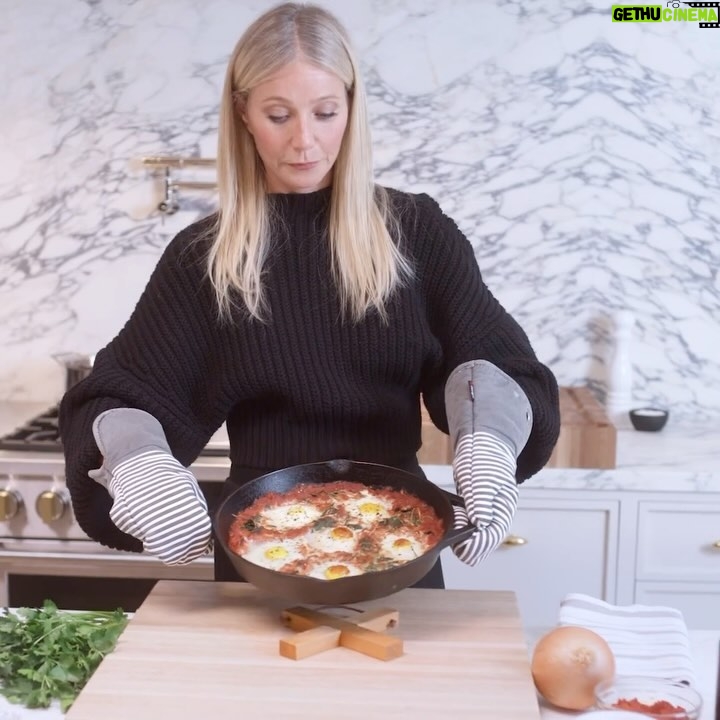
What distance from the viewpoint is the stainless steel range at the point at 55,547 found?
6.82 ft

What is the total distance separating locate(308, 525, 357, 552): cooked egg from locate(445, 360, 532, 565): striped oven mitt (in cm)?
12

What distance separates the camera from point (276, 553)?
43.6 inches

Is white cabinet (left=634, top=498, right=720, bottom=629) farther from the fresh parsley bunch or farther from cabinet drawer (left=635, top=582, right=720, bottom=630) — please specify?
the fresh parsley bunch

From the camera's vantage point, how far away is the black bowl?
7.70 ft

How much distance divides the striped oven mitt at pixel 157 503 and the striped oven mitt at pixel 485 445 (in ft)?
0.97

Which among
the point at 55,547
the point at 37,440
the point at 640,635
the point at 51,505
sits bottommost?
the point at 55,547

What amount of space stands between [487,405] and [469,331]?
18cm

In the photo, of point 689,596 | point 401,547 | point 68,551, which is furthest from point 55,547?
point 689,596

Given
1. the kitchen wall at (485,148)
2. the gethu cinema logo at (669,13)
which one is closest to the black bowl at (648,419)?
the kitchen wall at (485,148)

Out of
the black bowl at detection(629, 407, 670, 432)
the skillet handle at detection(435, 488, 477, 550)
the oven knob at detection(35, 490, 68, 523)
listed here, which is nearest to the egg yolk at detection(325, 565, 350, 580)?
the skillet handle at detection(435, 488, 477, 550)

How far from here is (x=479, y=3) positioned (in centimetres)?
237

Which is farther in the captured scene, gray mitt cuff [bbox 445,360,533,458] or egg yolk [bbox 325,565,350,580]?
gray mitt cuff [bbox 445,360,533,458]

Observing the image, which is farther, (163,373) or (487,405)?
(163,373)

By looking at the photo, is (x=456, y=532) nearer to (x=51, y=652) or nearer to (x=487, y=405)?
(x=487, y=405)
